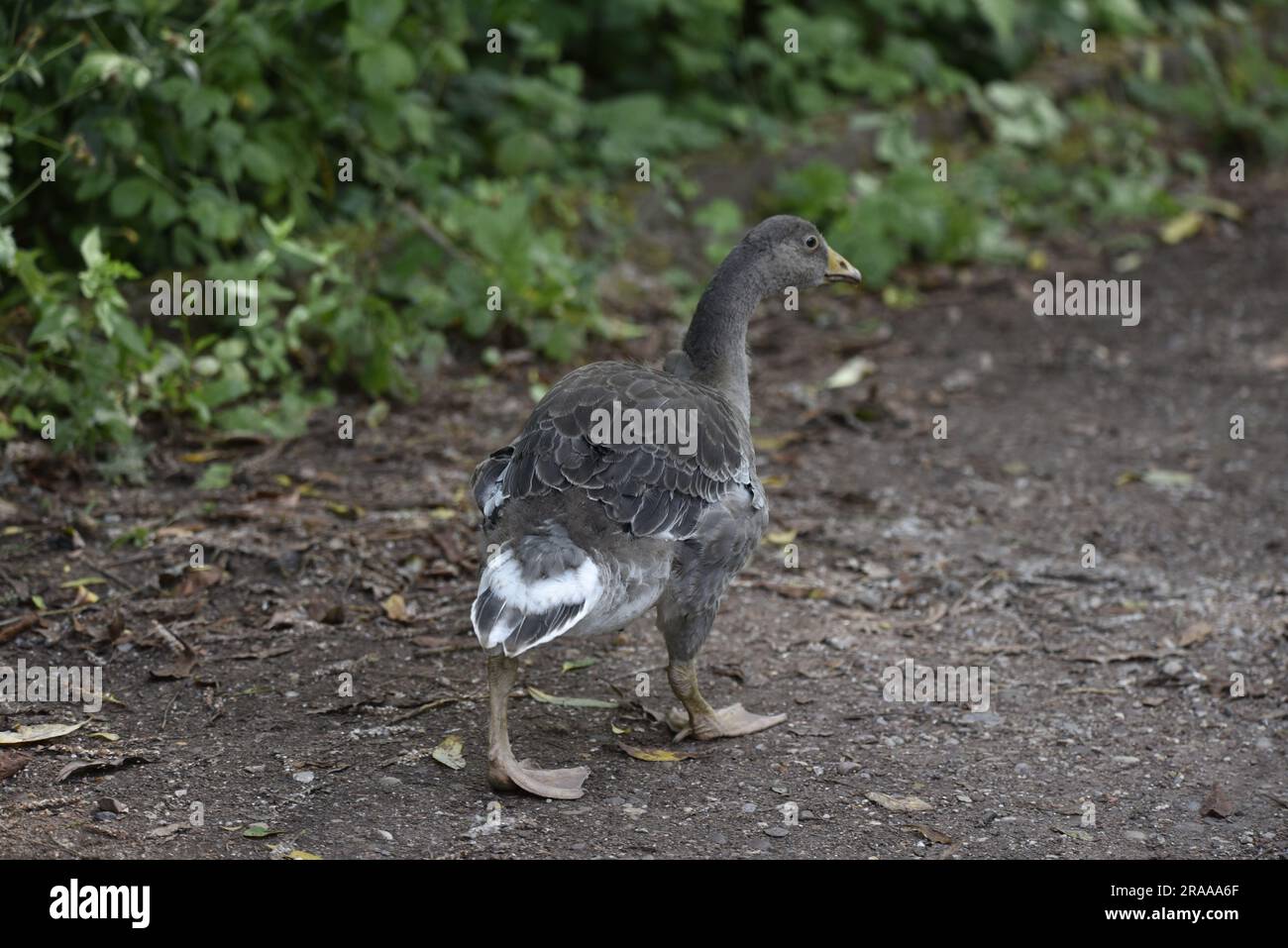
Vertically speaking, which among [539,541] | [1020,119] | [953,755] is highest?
[1020,119]

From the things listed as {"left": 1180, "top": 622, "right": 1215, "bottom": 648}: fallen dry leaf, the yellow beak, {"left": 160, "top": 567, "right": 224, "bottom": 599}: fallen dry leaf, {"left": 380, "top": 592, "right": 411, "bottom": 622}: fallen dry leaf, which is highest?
the yellow beak

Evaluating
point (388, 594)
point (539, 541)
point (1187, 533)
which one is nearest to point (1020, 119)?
point (1187, 533)

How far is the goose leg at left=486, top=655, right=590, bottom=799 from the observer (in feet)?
15.7

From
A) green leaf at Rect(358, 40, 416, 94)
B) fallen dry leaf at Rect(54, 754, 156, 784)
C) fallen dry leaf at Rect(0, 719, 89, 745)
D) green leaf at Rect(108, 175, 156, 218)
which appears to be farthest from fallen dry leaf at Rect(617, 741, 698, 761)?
green leaf at Rect(358, 40, 416, 94)

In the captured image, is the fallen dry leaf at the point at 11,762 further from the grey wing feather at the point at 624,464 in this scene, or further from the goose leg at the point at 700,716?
the goose leg at the point at 700,716

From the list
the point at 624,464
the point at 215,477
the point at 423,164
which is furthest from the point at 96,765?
the point at 423,164

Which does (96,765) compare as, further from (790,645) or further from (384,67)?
(384,67)

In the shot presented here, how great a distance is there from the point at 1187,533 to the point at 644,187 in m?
4.99

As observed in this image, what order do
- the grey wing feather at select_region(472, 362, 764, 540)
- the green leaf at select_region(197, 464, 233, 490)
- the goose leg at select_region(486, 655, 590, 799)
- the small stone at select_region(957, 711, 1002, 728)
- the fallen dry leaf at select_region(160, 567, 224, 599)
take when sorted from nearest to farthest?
the goose leg at select_region(486, 655, 590, 799) → the grey wing feather at select_region(472, 362, 764, 540) → the small stone at select_region(957, 711, 1002, 728) → the fallen dry leaf at select_region(160, 567, 224, 599) → the green leaf at select_region(197, 464, 233, 490)

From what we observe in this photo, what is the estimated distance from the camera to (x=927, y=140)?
1227 centimetres

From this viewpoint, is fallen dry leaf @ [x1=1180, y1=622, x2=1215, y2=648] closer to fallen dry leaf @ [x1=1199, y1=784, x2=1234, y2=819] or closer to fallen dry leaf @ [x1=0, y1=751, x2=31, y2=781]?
fallen dry leaf @ [x1=1199, y1=784, x2=1234, y2=819]

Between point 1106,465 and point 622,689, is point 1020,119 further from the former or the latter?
point 622,689

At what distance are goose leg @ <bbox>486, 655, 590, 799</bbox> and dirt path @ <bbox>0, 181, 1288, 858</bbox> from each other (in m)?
0.07

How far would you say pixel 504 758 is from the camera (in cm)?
482
